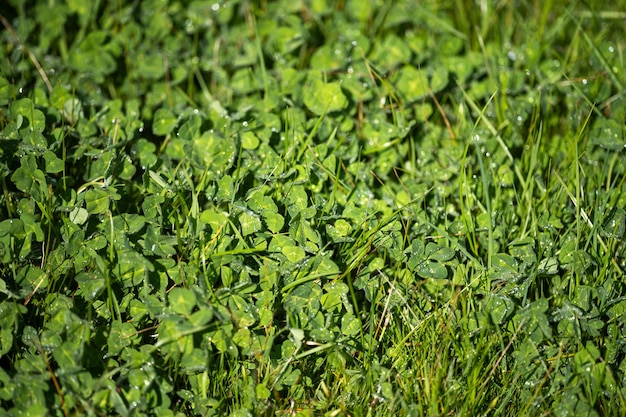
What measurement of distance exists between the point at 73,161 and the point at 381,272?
1.31 meters

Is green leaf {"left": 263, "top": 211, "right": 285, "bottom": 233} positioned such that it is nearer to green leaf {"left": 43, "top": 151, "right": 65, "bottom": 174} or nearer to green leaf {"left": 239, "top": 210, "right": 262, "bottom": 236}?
green leaf {"left": 239, "top": 210, "right": 262, "bottom": 236}

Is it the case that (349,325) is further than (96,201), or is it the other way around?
(96,201)

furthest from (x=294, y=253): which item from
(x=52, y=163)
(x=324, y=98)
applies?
(x=52, y=163)

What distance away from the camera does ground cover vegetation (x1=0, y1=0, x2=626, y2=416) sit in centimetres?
219

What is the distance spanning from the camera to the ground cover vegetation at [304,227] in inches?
86.0

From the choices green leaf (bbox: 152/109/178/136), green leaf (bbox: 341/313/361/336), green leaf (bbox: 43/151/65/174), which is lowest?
green leaf (bbox: 341/313/361/336)

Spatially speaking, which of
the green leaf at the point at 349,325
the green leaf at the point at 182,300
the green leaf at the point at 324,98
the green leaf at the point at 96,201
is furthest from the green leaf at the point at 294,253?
the green leaf at the point at 324,98

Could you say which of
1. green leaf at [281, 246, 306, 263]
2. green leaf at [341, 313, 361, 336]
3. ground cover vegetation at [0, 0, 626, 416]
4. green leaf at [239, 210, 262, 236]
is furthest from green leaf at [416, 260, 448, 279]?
green leaf at [239, 210, 262, 236]

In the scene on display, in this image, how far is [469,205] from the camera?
261 centimetres

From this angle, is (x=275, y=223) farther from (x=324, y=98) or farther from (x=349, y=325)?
(x=324, y=98)

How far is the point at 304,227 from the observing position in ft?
7.88

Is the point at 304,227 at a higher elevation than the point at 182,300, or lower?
lower

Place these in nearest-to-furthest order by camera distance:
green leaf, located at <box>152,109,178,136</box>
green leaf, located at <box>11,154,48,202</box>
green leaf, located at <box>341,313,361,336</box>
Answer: green leaf, located at <box>341,313,361,336</box> → green leaf, located at <box>11,154,48,202</box> → green leaf, located at <box>152,109,178,136</box>

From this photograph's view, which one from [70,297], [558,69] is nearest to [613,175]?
[558,69]
